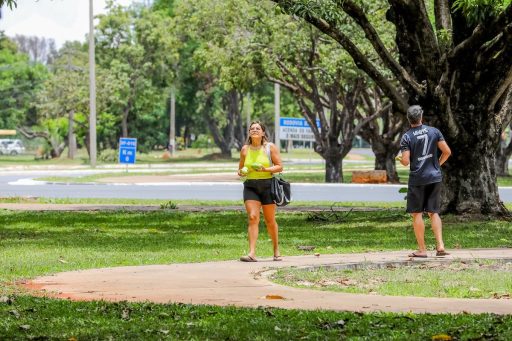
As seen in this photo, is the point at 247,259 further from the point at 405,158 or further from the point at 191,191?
the point at 191,191

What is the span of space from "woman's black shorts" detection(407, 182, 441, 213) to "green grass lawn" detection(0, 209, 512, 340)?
1.49 m

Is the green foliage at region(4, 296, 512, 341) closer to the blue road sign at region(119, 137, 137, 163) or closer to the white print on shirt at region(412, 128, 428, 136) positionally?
the white print on shirt at region(412, 128, 428, 136)

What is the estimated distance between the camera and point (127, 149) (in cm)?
5169

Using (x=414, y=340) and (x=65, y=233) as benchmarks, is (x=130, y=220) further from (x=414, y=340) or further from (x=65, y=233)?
(x=414, y=340)

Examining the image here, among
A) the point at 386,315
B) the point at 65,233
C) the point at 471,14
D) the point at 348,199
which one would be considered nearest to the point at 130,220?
the point at 65,233

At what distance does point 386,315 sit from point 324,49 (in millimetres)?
31502

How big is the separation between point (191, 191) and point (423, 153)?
23.9m

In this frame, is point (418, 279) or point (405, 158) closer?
point (418, 279)

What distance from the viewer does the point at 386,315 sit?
904cm

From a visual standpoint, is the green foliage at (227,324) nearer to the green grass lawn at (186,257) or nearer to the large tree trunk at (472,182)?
the green grass lawn at (186,257)

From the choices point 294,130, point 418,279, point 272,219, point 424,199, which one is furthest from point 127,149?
point 418,279

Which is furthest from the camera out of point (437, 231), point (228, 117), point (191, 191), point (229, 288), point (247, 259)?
point (228, 117)

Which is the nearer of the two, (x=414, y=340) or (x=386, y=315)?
(x=414, y=340)

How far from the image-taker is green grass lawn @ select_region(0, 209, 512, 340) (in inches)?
328
